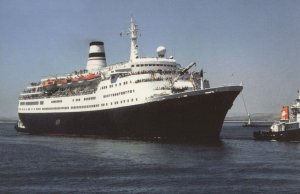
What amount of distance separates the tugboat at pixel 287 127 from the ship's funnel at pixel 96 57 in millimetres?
36014

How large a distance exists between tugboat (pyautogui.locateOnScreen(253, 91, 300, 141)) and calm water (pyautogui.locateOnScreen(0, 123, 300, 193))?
34.8ft

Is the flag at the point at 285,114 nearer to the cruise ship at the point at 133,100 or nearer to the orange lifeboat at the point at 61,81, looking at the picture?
the cruise ship at the point at 133,100

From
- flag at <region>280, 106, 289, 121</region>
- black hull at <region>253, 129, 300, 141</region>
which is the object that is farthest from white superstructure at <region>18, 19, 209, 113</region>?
flag at <region>280, 106, 289, 121</region>

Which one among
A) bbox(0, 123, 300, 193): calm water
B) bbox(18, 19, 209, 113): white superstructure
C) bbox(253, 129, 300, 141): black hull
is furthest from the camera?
bbox(18, 19, 209, 113): white superstructure

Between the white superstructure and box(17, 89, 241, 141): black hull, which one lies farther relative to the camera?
the white superstructure

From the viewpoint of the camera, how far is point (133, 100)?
66.9 metres

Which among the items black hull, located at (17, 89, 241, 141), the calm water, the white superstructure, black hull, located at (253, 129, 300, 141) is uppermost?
the white superstructure

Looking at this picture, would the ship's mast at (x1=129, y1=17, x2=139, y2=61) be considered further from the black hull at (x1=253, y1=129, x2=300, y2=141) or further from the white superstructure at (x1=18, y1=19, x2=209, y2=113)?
the black hull at (x1=253, y1=129, x2=300, y2=141)

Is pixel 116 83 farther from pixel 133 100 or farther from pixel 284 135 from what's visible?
pixel 284 135

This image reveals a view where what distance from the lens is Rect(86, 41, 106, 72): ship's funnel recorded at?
299 feet

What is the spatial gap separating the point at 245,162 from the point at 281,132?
26.2m

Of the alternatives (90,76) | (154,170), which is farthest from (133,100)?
(154,170)

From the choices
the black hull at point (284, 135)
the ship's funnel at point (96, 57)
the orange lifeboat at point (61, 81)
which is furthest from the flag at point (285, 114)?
the orange lifeboat at point (61, 81)

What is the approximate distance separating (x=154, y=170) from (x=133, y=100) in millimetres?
29065
